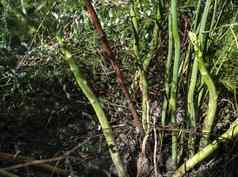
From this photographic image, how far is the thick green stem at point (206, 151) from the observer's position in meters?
1.70

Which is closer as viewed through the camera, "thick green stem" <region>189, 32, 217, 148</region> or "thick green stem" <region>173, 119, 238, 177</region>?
"thick green stem" <region>189, 32, 217, 148</region>

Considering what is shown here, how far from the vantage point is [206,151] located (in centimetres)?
173

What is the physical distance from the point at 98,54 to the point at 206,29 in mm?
510

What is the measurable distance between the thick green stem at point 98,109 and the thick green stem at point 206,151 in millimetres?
191

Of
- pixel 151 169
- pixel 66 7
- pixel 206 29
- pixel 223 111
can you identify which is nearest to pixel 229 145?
pixel 223 111

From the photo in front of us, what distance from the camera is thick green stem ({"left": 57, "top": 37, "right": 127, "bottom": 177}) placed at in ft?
5.01

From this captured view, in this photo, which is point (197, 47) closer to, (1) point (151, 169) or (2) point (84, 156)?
(1) point (151, 169)

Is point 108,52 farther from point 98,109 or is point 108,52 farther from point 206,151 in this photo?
point 206,151

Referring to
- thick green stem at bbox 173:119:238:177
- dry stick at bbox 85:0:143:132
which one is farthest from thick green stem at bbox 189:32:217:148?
dry stick at bbox 85:0:143:132

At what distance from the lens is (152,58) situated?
6.16 feet

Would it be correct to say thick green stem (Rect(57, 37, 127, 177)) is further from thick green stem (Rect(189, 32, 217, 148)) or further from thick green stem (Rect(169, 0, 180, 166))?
thick green stem (Rect(189, 32, 217, 148))

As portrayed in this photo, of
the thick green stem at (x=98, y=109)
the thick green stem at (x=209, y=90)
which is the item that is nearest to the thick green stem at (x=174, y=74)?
the thick green stem at (x=209, y=90)

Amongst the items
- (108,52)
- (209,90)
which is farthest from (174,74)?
(108,52)

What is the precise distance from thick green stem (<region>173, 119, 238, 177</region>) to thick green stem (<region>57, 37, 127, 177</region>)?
191 mm
